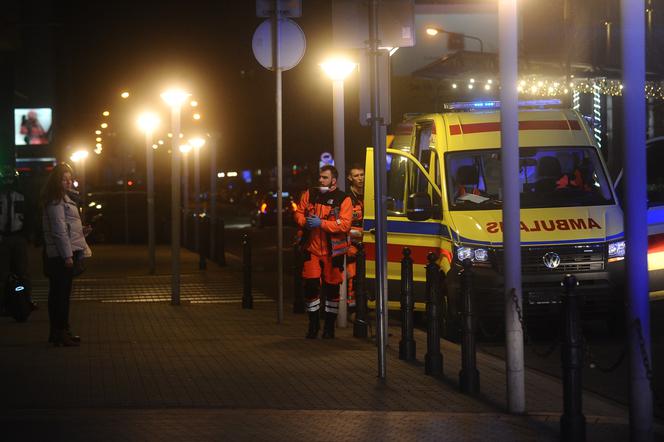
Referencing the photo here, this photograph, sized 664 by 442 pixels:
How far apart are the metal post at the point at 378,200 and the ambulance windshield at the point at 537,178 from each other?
404 cm

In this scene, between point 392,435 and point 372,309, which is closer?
point 392,435

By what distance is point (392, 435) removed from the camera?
8.16 m

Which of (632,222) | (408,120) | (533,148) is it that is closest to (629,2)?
(632,222)

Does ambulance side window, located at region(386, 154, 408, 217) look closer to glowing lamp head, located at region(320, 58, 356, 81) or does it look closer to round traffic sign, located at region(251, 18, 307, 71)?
glowing lamp head, located at region(320, 58, 356, 81)

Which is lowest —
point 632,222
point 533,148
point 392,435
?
point 392,435

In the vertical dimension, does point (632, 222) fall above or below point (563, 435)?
above

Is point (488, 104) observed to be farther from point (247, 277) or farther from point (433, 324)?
point (433, 324)

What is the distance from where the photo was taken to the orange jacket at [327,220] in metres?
13.4

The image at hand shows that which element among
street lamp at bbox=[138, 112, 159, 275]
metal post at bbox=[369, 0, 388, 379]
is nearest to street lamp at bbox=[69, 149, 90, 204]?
street lamp at bbox=[138, 112, 159, 275]

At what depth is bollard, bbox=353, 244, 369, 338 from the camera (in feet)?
45.3

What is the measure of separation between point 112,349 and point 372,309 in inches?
207

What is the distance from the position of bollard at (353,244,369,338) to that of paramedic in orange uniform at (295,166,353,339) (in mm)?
249

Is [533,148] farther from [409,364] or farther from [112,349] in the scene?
[112,349]

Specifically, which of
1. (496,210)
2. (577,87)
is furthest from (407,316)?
(577,87)
